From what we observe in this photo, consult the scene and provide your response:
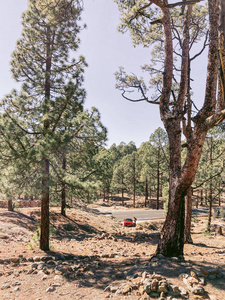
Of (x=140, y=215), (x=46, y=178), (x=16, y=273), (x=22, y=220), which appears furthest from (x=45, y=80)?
(x=140, y=215)

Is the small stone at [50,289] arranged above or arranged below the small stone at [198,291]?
below

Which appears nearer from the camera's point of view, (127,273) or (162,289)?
(162,289)

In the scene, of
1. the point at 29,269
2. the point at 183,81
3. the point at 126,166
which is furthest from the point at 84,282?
the point at 126,166

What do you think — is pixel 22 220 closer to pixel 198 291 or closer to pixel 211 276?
pixel 211 276

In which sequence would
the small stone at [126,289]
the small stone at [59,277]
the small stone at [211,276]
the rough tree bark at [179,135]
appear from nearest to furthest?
the small stone at [126,289], the small stone at [211,276], the small stone at [59,277], the rough tree bark at [179,135]

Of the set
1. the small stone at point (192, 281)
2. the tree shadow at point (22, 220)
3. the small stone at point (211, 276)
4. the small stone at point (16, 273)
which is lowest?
the tree shadow at point (22, 220)

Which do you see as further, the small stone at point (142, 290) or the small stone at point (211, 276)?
the small stone at point (211, 276)

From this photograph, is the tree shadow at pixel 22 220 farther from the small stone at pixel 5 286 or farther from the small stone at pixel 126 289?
the small stone at pixel 126 289

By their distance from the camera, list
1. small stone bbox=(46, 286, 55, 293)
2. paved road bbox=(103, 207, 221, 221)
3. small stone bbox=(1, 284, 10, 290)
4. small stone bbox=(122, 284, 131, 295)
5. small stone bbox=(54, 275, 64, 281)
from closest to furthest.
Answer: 1. small stone bbox=(122, 284, 131, 295)
2. small stone bbox=(46, 286, 55, 293)
3. small stone bbox=(1, 284, 10, 290)
4. small stone bbox=(54, 275, 64, 281)
5. paved road bbox=(103, 207, 221, 221)

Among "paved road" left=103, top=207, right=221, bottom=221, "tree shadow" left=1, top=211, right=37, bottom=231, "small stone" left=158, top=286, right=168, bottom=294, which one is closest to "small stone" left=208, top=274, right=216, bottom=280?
"small stone" left=158, top=286, right=168, bottom=294

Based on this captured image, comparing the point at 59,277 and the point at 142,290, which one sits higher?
the point at 142,290

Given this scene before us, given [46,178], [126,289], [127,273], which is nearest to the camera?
[126,289]

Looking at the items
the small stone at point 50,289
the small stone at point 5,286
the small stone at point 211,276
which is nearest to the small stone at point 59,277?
the small stone at point 50,289

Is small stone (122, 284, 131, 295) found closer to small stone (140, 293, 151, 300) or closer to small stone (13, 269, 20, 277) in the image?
small stone (140, 293, 151, 300)
